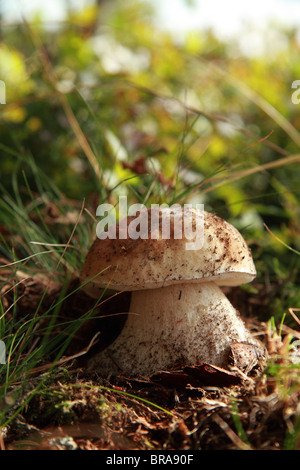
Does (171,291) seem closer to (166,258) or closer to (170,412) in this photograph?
(166,258)

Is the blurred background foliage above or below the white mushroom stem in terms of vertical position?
above

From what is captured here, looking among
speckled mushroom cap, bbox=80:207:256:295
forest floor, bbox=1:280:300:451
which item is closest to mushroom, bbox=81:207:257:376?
speckled mushroom cap, bbox=80:207:256:295

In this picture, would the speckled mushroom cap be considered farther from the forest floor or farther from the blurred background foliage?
the blurred background foliage

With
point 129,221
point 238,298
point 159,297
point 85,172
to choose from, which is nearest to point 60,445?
point 159,297

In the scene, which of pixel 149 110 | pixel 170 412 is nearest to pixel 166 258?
pixel 170 412

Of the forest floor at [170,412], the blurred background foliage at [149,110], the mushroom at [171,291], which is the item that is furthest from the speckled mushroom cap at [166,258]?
the blurred background foliage at [149,110]
